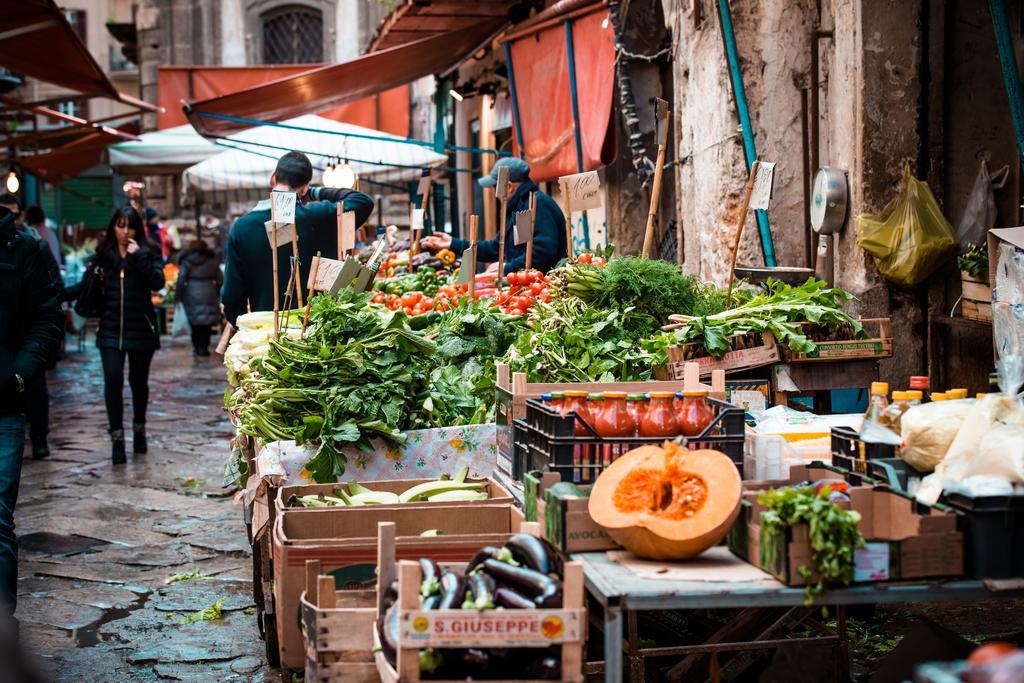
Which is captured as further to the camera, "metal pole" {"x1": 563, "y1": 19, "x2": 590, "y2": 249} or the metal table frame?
"metal pole" {"x1": 563, "y1": 19, "x2": 590, "y2": 249}

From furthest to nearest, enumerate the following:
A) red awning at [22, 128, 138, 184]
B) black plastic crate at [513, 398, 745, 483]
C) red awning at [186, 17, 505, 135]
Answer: red awning at [22, 128, 138, 184] → red awning at [186, 17, 505, 135] → black plastic crate at [513, 398, 745, 483]

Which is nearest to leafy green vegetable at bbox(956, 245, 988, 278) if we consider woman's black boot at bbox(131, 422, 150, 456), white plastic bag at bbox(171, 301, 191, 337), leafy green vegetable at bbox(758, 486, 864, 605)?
leafy green vegetable at bbox(758, 486, 864, 605)

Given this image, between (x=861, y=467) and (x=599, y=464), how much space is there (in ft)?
2.67

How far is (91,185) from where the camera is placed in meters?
40.2

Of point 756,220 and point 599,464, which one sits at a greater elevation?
point 756,220

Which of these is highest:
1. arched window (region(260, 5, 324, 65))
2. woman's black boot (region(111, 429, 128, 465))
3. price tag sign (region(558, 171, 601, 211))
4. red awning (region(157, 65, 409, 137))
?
arched window (region(260, 5, 324, 65))

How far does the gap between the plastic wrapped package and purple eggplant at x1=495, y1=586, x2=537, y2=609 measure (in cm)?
123

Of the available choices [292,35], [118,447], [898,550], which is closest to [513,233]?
[118,447]

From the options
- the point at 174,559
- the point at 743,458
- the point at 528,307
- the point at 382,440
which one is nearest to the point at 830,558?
the point at 743,458

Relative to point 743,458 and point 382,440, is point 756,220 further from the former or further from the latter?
point 743,458

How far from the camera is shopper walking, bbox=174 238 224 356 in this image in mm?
17922

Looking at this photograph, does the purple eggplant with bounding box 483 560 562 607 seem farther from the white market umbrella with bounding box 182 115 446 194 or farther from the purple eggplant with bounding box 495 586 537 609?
the white market umbrella with bounding box 182 115 446 194

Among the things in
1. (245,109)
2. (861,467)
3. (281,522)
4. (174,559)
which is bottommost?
(174,559)

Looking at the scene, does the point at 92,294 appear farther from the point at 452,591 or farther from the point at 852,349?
the point at 452,591
